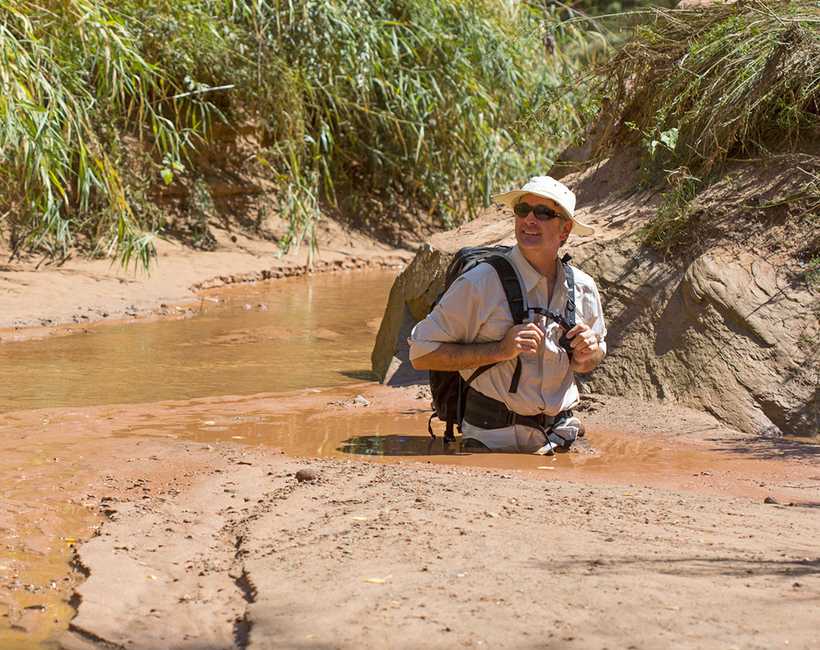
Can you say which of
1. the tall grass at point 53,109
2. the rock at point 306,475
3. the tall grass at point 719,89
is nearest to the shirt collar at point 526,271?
the rock at point 306,475

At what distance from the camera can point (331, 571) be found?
240 centimetres

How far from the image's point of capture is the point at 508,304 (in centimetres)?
385

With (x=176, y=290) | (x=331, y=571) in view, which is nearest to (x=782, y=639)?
(x=331, y=571)

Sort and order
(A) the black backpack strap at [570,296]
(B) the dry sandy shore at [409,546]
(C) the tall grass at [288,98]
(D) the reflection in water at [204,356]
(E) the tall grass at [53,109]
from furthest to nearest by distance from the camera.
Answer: (C) the tall grass at [288,98] < (E) the tall grass at [53,109] < (D) the reflection in water at [204,356] < (A) the black backpack strap at [570,296] < (B) the dry sandy shore at [409,546]

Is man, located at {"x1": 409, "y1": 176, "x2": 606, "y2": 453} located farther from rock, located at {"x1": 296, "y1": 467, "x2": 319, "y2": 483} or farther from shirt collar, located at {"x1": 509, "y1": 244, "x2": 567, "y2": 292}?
rock, located at {"x1": 296, "y1": 467, "x2": 319, "y2": 483}

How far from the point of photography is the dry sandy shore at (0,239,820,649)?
206 cm

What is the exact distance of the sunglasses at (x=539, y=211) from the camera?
382 centimetres

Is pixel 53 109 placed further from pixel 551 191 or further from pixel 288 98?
pixel 551 191

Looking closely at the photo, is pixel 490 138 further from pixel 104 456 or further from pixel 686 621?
pixel 686 621

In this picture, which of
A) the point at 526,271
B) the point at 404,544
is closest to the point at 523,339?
the point at 526,271

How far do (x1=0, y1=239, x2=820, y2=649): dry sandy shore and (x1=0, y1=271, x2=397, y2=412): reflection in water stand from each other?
3.95 ft

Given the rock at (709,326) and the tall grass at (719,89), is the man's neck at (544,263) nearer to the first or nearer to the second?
the rock at (709,326)

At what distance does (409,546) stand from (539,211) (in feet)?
5.65

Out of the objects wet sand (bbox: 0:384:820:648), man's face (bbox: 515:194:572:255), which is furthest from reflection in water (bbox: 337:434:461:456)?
man's face (bbox: 515:194:572:255)
